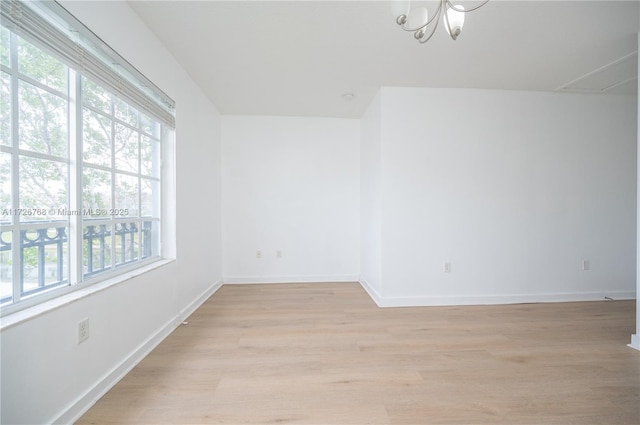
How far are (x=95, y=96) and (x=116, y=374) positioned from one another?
1.79 metres

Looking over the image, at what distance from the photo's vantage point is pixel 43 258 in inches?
47.8

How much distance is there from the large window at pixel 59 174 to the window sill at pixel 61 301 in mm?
38

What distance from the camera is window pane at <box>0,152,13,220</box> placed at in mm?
1029

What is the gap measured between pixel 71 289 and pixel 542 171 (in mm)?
4531

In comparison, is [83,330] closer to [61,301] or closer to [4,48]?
[61,301]

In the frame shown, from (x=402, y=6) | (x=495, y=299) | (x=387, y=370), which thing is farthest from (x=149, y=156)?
(x=495, y=299)

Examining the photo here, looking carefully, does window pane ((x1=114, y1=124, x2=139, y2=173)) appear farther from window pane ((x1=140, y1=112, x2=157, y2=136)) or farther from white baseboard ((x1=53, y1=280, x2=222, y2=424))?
white baseboard ((x1=53, y1=280, x2=222, y2=424))

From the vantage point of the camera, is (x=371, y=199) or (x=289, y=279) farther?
(x=289, y=279)

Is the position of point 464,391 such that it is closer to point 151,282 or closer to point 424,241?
point 424,241

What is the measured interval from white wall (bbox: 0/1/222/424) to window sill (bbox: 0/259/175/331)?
0.08 ft

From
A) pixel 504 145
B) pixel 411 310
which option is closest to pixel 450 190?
pixel 504 145

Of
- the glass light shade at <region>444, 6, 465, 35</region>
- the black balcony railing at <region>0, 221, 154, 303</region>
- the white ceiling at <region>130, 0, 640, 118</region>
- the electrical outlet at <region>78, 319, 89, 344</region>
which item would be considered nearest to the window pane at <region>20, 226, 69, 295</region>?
the black balcony railing at <region>0, 221, 154, 303</region>

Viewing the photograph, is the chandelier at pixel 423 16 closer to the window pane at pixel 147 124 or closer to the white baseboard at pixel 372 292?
the window pane at pixel 147 124

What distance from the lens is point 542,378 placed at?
159 centimetres
